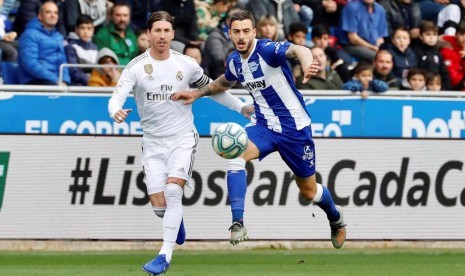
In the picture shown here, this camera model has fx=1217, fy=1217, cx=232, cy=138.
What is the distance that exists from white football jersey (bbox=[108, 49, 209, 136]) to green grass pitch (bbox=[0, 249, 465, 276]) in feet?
4.77

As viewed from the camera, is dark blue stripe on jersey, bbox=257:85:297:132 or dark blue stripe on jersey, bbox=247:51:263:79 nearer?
dark blue stripe on jersey, bbox=247:51:263:79

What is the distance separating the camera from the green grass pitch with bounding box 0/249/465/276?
11891 millimetres

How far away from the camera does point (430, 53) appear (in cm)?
1838

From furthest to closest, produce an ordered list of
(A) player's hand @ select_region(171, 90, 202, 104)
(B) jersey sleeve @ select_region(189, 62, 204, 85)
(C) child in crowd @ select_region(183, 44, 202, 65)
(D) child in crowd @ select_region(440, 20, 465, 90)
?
(D) child in crowd @ select_region(440, 20, 465, 90), (C) child in crowd @ select_region(183, 44, 202, 65), (B) jersey sleeve @ select_region(189, 62, 204, 85), (A) player's hand @ select_region(171, 90, 202, 104)

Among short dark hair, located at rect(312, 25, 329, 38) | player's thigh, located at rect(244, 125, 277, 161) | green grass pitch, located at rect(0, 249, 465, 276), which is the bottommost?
green grass pitch, located at rect(0, 249, 465, 276)

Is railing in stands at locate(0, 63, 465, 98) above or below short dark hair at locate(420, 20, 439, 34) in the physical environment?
below

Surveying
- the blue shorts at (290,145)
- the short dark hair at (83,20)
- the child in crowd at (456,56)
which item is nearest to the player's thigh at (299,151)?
the blue shorts at (290,145)

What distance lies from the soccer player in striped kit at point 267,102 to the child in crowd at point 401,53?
6.03 m

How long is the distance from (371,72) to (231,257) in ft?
12.3

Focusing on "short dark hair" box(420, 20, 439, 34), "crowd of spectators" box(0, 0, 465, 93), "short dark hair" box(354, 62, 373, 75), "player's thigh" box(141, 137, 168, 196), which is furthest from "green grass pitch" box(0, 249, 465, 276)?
"short dark hair" box(420, 20, 439, 34)

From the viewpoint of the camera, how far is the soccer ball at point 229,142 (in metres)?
11.3

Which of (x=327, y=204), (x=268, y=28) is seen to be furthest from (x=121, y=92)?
(x=268, y=28)

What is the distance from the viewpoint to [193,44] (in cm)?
1683

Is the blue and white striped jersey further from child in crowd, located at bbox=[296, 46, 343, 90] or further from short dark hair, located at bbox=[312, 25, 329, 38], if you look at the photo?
short dark hair, located at bbox=[312, 25, 329, 38]
